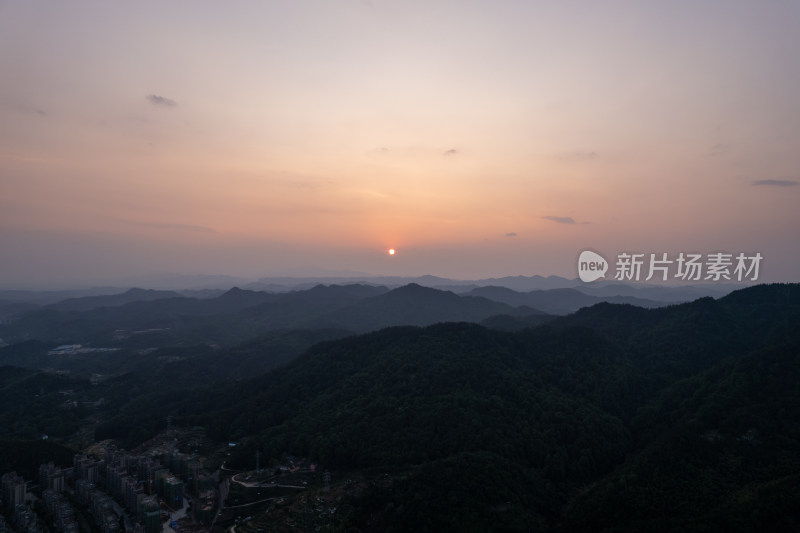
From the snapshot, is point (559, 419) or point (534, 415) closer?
point (559, 419)

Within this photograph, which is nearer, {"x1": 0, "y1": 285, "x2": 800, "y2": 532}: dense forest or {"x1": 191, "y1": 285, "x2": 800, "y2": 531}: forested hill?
{"x1": 191, "y1": 285, "x2": 800, "y2": 531}: forested hill

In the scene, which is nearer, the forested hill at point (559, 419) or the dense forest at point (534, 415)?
the forested hill at point (559, 419)

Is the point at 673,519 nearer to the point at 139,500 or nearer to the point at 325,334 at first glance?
the point at 139,500

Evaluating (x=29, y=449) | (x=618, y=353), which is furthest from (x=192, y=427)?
(x=618, y=353)

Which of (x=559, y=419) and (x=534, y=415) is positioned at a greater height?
(x=559, y=419)
